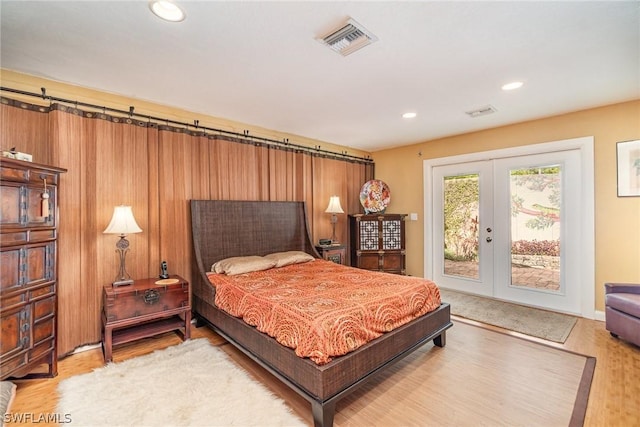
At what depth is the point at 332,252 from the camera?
4652 mm

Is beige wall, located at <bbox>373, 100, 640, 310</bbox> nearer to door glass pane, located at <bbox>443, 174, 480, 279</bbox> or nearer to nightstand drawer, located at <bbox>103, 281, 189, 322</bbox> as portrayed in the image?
door glass pane, located at <bbox>443, 174, 480, 279</bbox>

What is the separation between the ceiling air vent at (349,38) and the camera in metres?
1.95

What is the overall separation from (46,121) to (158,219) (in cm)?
129

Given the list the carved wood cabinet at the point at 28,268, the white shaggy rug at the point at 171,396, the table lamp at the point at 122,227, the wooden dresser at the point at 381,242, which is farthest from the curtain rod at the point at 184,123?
the white shaggy rug at the point at 171,396

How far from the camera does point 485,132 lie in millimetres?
4414

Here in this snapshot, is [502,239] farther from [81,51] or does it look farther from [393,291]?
[81,51]

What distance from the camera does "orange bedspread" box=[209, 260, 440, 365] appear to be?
186cm

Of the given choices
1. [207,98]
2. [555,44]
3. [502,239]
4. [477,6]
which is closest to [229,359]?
[207,98]

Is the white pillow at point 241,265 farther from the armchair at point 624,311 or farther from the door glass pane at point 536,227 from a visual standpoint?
the armchair at point 624,311

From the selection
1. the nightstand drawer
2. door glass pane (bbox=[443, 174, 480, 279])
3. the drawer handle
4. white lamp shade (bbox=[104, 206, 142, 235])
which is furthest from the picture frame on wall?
white lamp shade (bbox=[104, 206, 142, 235])

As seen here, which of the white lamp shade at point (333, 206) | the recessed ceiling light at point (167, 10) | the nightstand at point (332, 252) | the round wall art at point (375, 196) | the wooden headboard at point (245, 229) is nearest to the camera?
the recessed ceiling light at point (167, 10)

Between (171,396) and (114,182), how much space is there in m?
2.13

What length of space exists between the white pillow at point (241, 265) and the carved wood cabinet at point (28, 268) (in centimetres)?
139

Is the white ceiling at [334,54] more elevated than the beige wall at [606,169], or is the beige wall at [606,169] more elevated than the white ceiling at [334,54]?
the white ceiling at [334,54]
